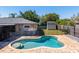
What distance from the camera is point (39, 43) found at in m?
7.81

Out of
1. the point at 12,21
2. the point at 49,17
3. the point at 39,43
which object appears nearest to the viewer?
the point at 49,17

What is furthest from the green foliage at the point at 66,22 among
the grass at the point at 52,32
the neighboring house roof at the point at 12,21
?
the neighboring house roof at the point at 12,21

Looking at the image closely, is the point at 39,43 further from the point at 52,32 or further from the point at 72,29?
the point at 72,29

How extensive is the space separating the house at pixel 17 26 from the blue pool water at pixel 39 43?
572mm

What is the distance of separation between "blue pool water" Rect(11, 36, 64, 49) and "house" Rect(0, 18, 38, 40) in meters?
0.57

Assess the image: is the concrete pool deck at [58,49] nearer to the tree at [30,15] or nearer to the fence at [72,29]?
the fence at [72,29]

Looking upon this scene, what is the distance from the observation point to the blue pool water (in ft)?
24.3

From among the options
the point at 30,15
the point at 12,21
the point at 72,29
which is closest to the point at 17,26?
the point at 12,21

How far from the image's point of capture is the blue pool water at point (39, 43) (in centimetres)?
742

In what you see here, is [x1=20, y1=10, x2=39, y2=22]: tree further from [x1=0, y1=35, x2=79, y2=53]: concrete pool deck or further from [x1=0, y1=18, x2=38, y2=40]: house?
[x1=0, y1=35, x2=79, y2=53]: concrete pool deck

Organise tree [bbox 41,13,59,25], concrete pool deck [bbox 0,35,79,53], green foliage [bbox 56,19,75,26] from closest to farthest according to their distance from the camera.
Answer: concrete pool deck [bbox 0,35,79,53], tree [bbox 41,13,59,25], green foliage [bbox 56,19,75,26]

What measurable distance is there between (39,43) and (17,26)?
171 cm

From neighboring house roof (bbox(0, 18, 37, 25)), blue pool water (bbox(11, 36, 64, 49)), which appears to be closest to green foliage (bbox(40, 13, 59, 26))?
neighboring house roof (bbox(0, 18, 37, 25))
